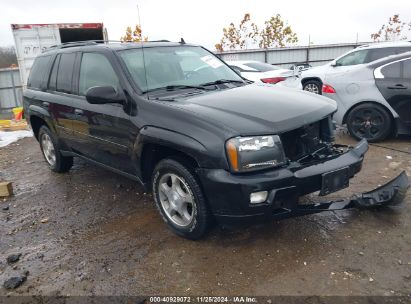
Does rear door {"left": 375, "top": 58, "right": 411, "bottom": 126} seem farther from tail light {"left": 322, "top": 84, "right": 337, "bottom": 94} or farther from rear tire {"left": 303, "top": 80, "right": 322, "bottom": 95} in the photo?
rear tire {"left": 303, "top": 80, "right": 322, "bottom": 95}

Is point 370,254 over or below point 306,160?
below

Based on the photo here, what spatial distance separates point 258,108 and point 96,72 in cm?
198

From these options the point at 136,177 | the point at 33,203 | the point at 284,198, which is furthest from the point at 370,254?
the point at 33,203

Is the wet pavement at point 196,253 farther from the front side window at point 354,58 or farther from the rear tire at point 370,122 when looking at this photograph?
the front side window at point 354,58

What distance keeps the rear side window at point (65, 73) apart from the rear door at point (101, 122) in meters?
0.21

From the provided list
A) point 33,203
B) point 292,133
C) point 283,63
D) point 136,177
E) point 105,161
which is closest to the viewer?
point 292,133

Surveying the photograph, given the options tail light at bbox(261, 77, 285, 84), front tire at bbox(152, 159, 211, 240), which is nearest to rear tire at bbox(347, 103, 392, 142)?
tail light at bbox(261, 77, 285, 84)

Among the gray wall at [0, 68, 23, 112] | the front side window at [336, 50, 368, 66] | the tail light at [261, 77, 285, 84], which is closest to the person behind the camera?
the tail light at [261, 77, 285, 84]

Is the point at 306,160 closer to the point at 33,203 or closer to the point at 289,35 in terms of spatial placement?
the point at 33,203

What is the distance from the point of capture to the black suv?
112 inches

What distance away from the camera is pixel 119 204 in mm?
4426

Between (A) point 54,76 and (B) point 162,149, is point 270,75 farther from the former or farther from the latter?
(B) point 162,149

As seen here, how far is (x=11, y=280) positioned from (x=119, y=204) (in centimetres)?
157

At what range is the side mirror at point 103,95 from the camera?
3477mm
